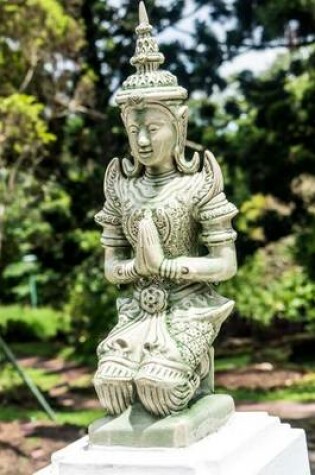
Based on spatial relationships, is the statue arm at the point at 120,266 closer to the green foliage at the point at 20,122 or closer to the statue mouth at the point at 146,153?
the statue mouth at the point at 146,153

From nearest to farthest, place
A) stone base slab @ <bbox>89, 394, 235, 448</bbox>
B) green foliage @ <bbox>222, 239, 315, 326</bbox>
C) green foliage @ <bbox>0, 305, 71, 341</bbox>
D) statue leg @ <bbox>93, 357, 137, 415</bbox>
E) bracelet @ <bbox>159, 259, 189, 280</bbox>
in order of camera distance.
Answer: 1. stone base slab @ <bbox>89, 394, 235, 448</bbox>
2. statue leg @ <bbox>93, 357, 137, 415</bbox>
3. bracelet @ <bbox>159, 259, 189, 280</bbox>
4. green foliage @ <bbox>222, 239, 315, 326</bbox>
5. green foliage @ <bbox>0, 305, 71, 341</bbox>

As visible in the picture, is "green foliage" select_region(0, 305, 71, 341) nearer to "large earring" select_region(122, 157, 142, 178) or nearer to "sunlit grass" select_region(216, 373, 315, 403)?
"sunlit grass" select_region(216, 373, 315, 403)

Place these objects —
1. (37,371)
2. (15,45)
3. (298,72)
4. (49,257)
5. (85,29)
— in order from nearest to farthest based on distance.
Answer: (15,45) < (298,72) < (85,29) < (49,257) < (37,371)

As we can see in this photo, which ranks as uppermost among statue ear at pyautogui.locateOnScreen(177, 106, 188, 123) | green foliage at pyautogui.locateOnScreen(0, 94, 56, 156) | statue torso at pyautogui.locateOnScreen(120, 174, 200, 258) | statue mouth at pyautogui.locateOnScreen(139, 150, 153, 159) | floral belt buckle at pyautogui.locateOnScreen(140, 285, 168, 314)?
green foliage at pyautogui.locateOnScreen(0, 94, 56, 156)

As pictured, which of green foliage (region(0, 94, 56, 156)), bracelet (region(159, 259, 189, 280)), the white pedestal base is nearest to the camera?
the white pedestal base

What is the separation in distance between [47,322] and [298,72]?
10.3 meters

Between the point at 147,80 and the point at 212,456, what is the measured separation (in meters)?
1.74

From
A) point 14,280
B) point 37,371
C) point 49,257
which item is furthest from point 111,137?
point 14,280

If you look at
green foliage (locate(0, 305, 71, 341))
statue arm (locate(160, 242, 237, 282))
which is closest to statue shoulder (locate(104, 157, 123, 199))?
statue arm (locate(160, 242, 237, 282))

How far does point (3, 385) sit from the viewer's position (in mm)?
12648

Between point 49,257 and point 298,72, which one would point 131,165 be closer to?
point 298,72

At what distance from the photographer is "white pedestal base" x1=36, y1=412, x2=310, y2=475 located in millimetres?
4152

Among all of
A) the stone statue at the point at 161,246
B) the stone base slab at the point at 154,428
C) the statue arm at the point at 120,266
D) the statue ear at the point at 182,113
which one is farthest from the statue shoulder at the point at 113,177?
the stone base slab at the point at 154,428

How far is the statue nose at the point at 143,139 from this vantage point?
15.3ft
